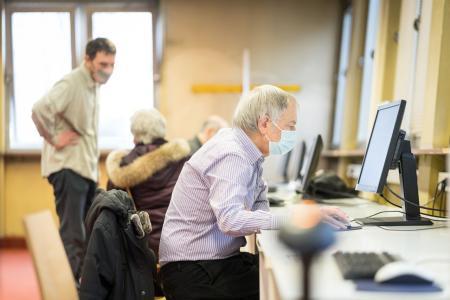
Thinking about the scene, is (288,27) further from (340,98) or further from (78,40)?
(78,40)

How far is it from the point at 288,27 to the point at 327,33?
41 cm

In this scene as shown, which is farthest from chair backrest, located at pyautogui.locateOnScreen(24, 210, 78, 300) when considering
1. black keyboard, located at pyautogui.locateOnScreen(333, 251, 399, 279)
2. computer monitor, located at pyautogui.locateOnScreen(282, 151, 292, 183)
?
computer monitor, located at pyautogui.locateOnScreen(282, 151, 292, 183)

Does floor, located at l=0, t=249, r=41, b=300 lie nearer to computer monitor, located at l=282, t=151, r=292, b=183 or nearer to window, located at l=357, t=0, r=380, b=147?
computer monitor, located at l=282, t=151, r=292, b=183

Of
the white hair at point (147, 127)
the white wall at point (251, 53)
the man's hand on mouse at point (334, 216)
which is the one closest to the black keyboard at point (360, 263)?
the man's hand on mouse at point (334, 216)

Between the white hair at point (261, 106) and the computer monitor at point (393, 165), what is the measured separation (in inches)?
15.2

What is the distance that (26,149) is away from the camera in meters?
4.81

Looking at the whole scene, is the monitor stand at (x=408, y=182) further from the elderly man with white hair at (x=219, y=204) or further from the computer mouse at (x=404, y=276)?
the computer mouse at (x=404, y=276)

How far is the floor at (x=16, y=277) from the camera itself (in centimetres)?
310

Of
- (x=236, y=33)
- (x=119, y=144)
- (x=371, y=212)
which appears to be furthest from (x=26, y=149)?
(x=371, y=212)

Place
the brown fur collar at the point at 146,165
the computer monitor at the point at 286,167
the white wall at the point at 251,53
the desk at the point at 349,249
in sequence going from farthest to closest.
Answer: the white wall at the point at 251,53 → the computer monitor at the point at 286,167 → the brown fur collar at the point at 146,165 → the desk at the point at 349,249

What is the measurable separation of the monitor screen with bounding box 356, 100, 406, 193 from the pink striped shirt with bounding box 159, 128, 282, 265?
0.42 metres

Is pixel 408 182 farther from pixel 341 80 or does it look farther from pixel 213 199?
pixel 341 80

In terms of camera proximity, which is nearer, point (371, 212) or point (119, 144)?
point (371, 212)

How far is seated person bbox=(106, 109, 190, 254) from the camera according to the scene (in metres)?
2.25
